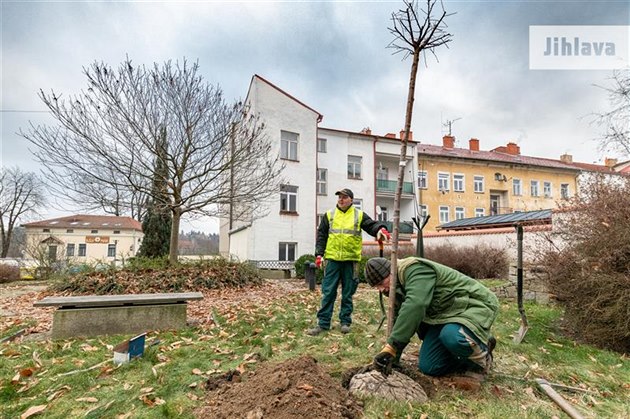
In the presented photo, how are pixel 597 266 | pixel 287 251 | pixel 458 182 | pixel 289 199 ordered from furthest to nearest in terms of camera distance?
pixel 458 182 < pixel 289 199 < pixel 287 251 < pixel 597 266

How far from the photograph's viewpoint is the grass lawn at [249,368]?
2.40 meters

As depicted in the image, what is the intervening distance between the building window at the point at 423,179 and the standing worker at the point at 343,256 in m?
24.4

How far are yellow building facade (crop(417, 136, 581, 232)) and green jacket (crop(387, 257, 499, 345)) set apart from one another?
84.1ft

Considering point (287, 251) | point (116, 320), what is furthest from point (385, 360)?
point (287, 251)

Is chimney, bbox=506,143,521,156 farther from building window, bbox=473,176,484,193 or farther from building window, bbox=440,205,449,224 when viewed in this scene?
building window, bbox=440,205,449,224

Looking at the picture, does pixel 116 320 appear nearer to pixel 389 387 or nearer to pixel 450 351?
pixel 389 387

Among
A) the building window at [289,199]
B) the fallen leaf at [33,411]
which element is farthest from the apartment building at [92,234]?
the fallen leaf at [33,411]

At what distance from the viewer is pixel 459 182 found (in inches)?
1141

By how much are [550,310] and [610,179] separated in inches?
98.0

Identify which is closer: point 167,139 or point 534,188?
point 167,139

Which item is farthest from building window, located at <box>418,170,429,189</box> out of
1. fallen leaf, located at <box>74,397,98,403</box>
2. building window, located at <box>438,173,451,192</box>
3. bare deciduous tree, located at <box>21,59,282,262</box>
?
fallen leaf, located at <box>74,397,98,403</box>

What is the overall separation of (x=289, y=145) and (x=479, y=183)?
1853 cm

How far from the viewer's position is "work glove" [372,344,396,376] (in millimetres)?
2418

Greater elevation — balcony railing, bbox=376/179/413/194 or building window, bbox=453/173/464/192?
building window, bbox=453/173/464/192
